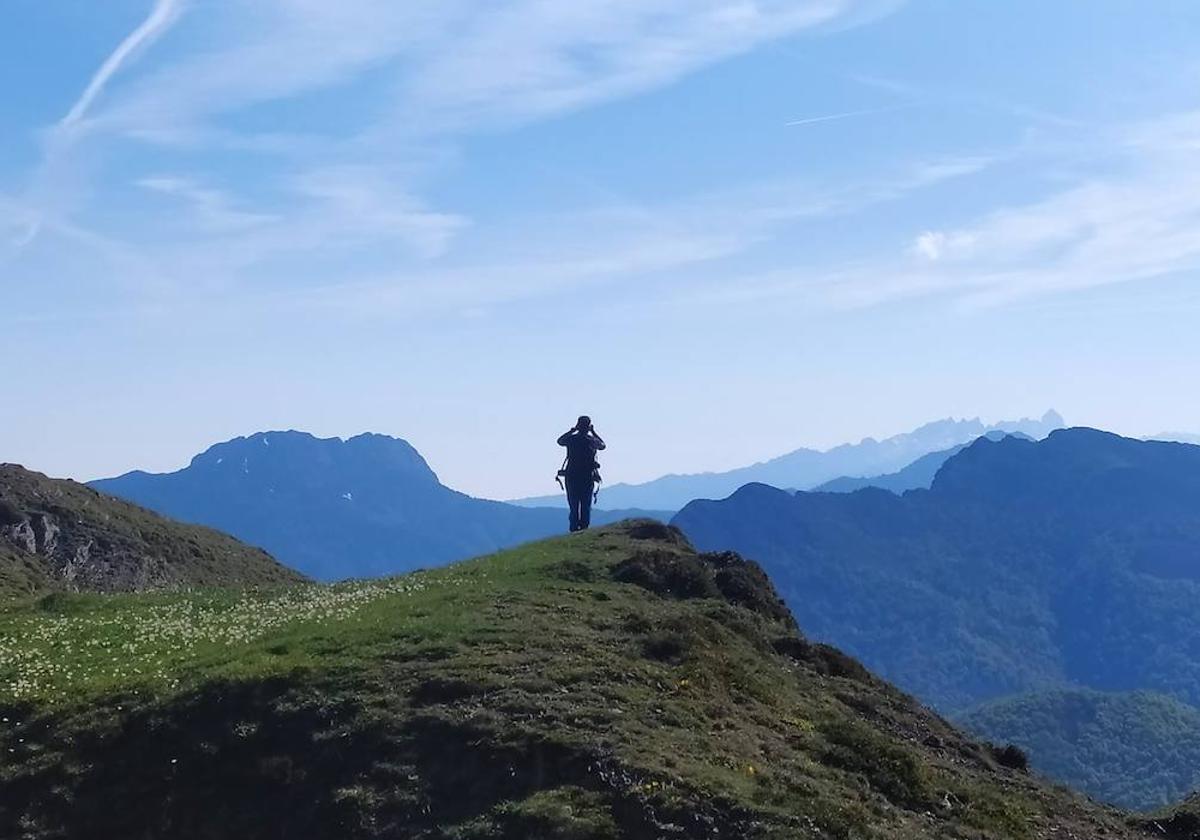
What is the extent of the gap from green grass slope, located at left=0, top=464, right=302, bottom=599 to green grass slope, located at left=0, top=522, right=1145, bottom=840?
98.7 ft

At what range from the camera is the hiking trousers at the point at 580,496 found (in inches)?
1657

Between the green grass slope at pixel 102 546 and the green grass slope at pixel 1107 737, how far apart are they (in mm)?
100337

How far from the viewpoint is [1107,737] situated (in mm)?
155000

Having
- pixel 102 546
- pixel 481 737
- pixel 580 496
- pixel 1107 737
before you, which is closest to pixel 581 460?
pixel 580 496

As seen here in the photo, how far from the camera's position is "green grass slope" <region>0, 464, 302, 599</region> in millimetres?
56531

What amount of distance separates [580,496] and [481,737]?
77.4 ft

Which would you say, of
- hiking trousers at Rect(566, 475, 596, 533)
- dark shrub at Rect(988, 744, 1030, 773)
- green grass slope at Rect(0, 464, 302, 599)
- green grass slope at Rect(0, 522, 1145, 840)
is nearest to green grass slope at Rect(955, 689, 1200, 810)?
green grass slope at Rect(0, 464, 302, 599)

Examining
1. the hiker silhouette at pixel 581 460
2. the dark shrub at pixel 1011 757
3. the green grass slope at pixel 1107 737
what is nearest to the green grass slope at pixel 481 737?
the dark shrub at pixel 1011 757

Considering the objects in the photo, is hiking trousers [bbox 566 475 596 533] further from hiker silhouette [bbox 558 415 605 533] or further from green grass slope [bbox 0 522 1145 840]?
green grass slope [bbox 0 522 1145 840]

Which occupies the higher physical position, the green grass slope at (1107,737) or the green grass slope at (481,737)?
the green grass slope at (481,737)

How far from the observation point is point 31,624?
30312mm

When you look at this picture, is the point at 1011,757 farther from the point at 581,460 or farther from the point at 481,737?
the point at 581,460

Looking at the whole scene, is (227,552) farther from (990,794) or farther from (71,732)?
(990,794)

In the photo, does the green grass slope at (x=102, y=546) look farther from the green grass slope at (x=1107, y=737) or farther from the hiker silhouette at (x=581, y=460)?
the green grass slope at (x=1107, y=737)
